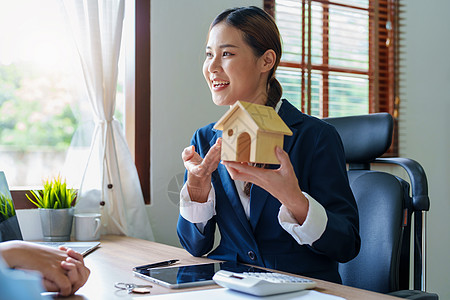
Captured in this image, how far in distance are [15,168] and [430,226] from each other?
8.10 ft

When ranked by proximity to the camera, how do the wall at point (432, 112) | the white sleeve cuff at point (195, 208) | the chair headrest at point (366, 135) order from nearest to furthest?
the white sleeve cuff at point (195, 208)
the chair headrest at point (366, 135)
the wall at point (432, 112)

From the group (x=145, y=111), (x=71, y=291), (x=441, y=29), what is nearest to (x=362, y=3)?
(x=441, y=29)

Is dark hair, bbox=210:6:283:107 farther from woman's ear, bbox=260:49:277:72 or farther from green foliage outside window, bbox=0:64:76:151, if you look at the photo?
green foliage outside window, bbox=0:64:76:151

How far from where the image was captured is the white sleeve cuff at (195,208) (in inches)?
55.8

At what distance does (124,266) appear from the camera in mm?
1360

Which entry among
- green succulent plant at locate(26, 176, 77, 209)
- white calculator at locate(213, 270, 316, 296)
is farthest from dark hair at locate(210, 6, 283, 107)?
green succulent plant at locate(26, 176, 77, 209)

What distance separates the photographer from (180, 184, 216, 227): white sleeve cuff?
142cm

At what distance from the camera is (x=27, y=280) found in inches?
14.2

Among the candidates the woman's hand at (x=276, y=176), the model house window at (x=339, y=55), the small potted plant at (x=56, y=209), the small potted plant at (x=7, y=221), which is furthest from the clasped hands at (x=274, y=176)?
the model house window at (x=339, y=55)

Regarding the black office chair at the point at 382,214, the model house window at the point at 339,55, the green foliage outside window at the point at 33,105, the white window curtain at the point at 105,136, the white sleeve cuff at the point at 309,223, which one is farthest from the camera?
the model house window at the point at 339,55

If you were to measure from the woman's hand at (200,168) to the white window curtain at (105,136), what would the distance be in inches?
29.9

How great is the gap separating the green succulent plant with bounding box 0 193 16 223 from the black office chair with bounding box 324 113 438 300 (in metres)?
1.06

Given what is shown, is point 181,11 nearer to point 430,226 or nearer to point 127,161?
point 127,161

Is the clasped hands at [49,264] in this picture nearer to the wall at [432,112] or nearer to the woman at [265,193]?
the woman at [265,193]
